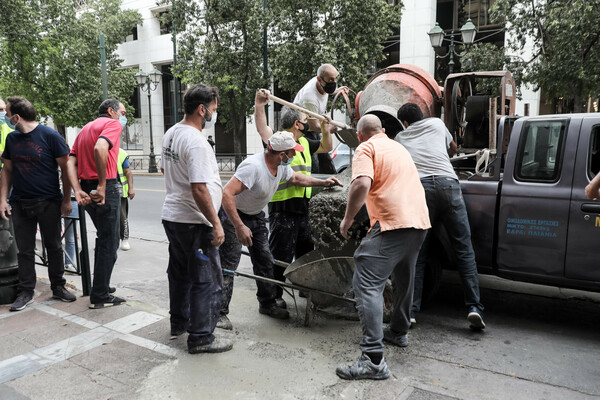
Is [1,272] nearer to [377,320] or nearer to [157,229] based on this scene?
[377,320]

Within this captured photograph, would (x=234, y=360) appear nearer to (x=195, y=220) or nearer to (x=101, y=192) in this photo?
(x=195, y=220)

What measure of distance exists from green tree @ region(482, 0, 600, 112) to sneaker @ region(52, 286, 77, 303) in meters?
12.4

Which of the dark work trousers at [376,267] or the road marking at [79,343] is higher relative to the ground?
the dark work trousers at [376,267]

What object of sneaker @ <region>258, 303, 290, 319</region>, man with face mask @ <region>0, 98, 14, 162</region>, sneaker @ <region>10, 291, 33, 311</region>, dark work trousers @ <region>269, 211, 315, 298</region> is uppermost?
man with face mask @ <region>0, 98, 14, 162</region>

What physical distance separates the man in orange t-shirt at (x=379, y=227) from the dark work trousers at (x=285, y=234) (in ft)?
4.22

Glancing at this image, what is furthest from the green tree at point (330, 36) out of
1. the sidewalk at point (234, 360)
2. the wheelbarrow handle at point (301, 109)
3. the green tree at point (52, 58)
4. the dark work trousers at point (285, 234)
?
the sidewalk at point (234, 360)

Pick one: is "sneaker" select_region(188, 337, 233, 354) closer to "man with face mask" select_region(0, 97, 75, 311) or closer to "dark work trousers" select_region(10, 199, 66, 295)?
"man with face mask" select_region(0, 97, 75, 311)

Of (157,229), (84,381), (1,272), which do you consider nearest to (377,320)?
(84,381)

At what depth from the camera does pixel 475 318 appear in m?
4.00

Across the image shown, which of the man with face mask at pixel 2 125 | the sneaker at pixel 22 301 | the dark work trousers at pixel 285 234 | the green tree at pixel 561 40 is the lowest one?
the sneaker at pixel 22 301

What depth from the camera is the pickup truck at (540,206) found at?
150 inches

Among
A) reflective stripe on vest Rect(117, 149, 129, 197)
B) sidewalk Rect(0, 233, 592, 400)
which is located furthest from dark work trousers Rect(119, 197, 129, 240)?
sidewalk Rect(0, 233, 592, 400)

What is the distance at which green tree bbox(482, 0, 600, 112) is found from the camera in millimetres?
11781

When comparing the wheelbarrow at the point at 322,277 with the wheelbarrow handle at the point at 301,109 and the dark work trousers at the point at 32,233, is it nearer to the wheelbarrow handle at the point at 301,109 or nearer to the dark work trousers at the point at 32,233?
the wheelbarrow handle at the point at 301,109
